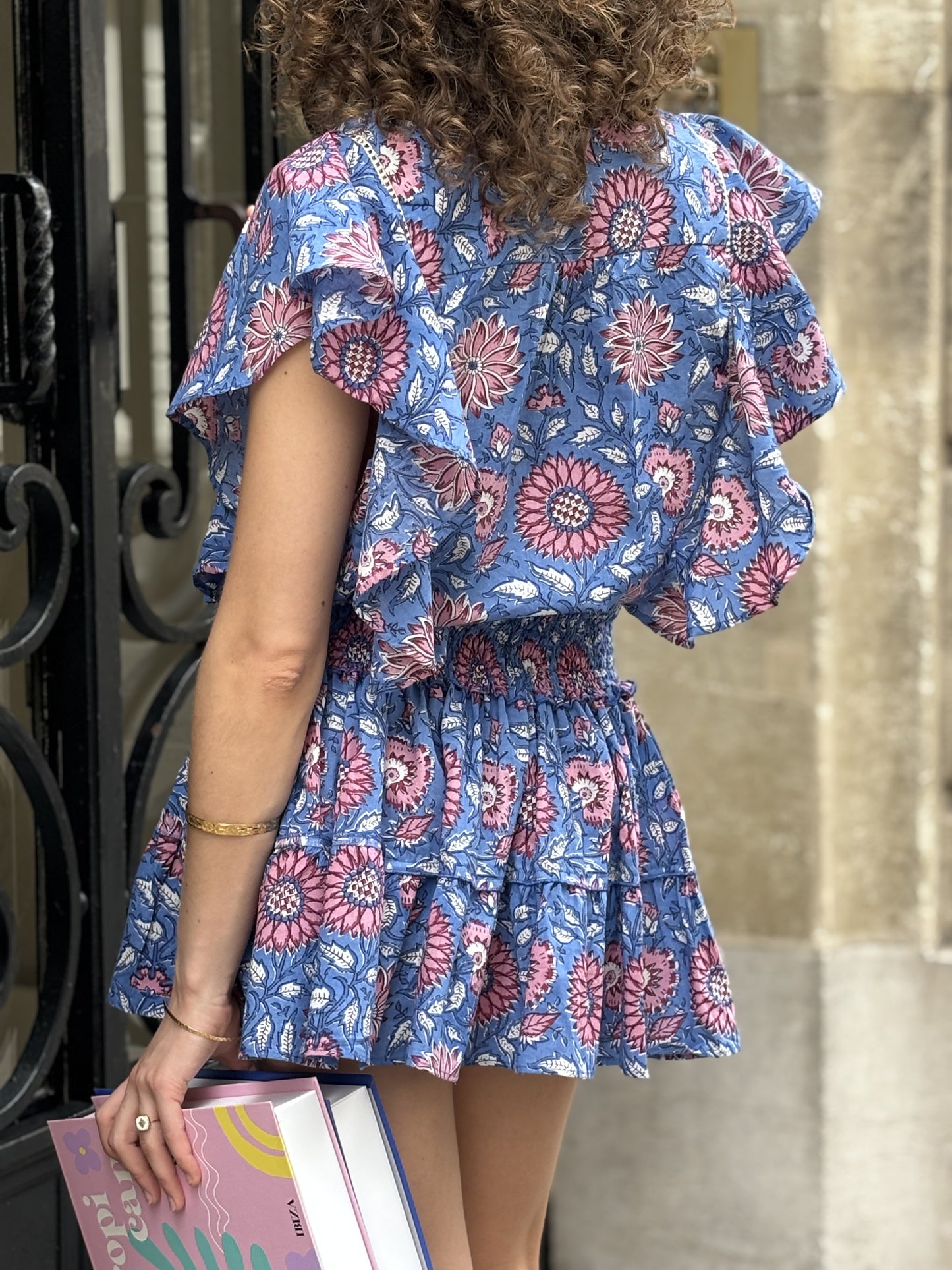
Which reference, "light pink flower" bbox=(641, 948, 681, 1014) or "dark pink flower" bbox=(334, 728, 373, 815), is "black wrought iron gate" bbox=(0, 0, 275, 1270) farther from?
"light pink flower" bbox=(641, 948, 681, 1014)

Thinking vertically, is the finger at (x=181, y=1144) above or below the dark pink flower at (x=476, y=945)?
below

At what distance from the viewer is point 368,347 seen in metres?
1.30

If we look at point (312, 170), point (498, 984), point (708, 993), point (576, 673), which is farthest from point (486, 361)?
point (708, 993)

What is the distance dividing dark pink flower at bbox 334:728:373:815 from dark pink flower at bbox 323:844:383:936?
41 mm

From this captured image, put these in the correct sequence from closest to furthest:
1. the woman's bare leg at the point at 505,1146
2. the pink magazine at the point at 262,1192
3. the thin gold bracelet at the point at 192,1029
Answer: the pink magazine at the point at 262,1192 → the thin gold bracelet at the point at 192,1029 → the woman's bare leg at the point at 505,1146

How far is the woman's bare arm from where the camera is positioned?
1.31m

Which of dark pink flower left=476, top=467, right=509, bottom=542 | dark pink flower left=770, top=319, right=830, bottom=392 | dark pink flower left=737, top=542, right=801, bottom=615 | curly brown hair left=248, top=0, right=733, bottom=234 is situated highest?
curly brown hair left=248, top=0, right=733, bottom=234

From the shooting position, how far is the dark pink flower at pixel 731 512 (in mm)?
1533

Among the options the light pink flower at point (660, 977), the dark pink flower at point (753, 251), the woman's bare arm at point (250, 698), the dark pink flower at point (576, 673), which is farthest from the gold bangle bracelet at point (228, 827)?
the dark pink flower at point (753, 251)

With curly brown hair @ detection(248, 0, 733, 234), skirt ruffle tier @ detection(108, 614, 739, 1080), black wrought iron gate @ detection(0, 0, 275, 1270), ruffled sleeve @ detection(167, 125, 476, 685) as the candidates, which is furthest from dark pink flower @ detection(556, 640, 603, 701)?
black wrought iron gate @ detection(0, 0, 275, 1270)

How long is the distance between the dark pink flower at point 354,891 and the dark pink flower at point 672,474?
436mm

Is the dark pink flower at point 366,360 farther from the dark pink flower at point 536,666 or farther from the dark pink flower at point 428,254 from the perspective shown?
the dark pink flower at point 536,666

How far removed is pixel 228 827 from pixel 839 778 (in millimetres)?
1705

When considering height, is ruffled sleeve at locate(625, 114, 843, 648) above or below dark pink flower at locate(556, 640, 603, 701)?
above
